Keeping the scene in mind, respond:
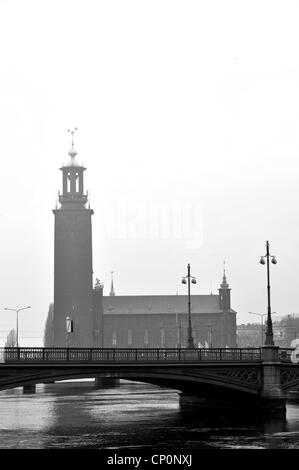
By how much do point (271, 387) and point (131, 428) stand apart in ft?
38.2

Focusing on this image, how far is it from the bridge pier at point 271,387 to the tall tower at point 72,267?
345ft

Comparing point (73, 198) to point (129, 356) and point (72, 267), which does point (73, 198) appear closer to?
point (72, 267)

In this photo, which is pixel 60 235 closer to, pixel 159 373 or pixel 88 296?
pixel 88 296

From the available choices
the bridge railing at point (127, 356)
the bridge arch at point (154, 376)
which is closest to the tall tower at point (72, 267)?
the bridge railing at point (127, 356)

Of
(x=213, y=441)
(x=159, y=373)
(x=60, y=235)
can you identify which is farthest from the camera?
(x=60, y=235)

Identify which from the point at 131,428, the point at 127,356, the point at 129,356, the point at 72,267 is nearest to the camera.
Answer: the point at 131,428

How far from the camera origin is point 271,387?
7294 centimetres

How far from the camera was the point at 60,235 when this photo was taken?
17900cm

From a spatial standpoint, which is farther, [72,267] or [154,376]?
[72,267]

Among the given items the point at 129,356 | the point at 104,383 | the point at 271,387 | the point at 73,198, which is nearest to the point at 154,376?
the point at 129,356
